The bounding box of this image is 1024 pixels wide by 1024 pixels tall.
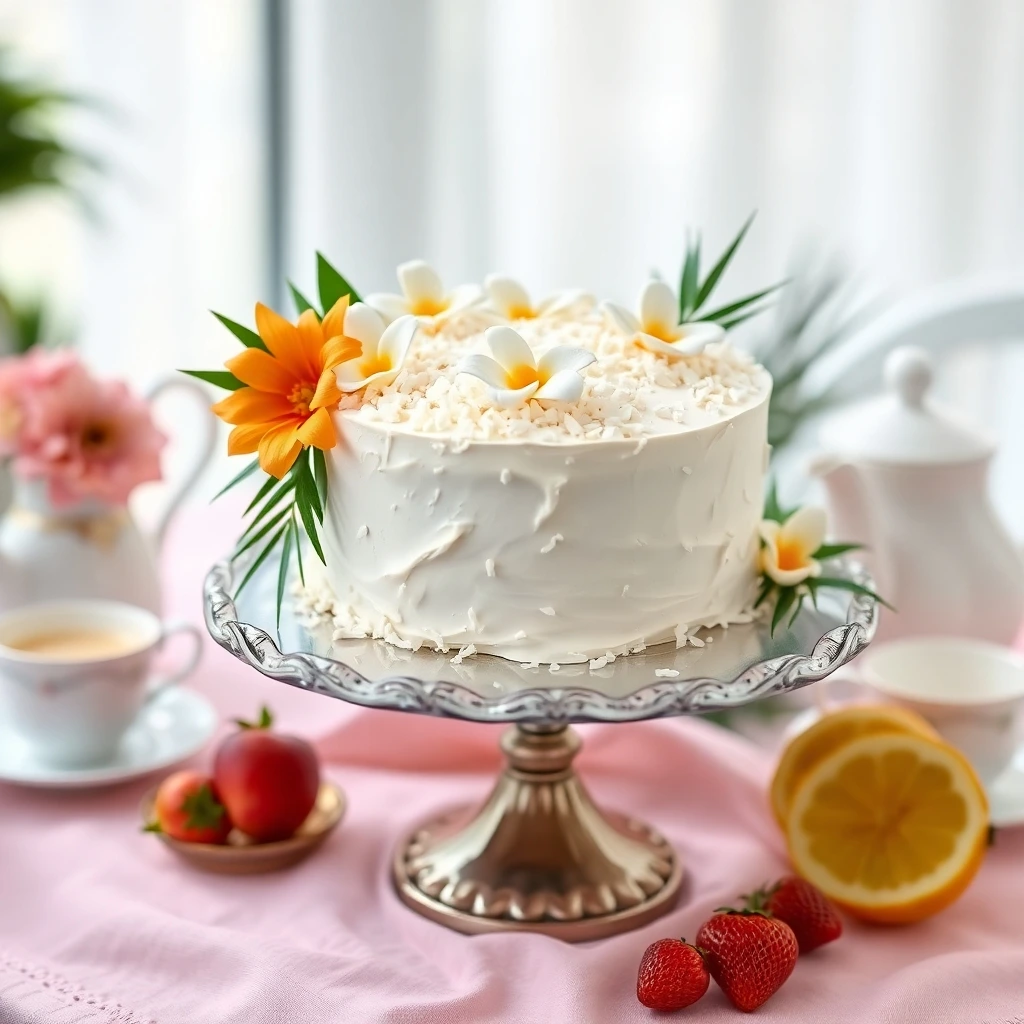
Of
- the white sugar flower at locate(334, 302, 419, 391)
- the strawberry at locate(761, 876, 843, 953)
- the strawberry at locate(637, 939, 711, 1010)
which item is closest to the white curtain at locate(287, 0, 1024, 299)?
the white sugar flower at locate(334, 302, 419, 391)

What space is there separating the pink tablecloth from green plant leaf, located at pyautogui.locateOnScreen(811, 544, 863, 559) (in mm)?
245

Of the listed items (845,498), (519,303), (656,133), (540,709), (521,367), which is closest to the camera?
(540,709)

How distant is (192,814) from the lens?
1277mm

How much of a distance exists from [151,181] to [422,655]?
7.62 ft

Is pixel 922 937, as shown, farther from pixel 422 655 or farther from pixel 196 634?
pixel 196 634

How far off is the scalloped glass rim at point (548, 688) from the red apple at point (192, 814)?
219 millimetres

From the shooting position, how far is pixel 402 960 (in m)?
1.16

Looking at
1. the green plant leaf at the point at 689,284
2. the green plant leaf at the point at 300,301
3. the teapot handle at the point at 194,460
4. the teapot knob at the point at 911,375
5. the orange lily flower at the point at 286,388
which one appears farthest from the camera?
the teapot handle at the point at 194,460

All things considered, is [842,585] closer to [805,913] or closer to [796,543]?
[796,543]

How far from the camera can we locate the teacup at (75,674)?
1370 mm

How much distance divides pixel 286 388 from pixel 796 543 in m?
0.44

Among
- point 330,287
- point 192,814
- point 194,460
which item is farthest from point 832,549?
point 194,460

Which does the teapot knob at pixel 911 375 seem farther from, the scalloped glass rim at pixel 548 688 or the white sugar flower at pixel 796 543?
the scalloped glass rim at pixel 548 688

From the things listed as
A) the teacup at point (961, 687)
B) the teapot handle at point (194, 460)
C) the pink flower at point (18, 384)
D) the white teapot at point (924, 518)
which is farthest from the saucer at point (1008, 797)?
the pink flower at point (18, 384)
